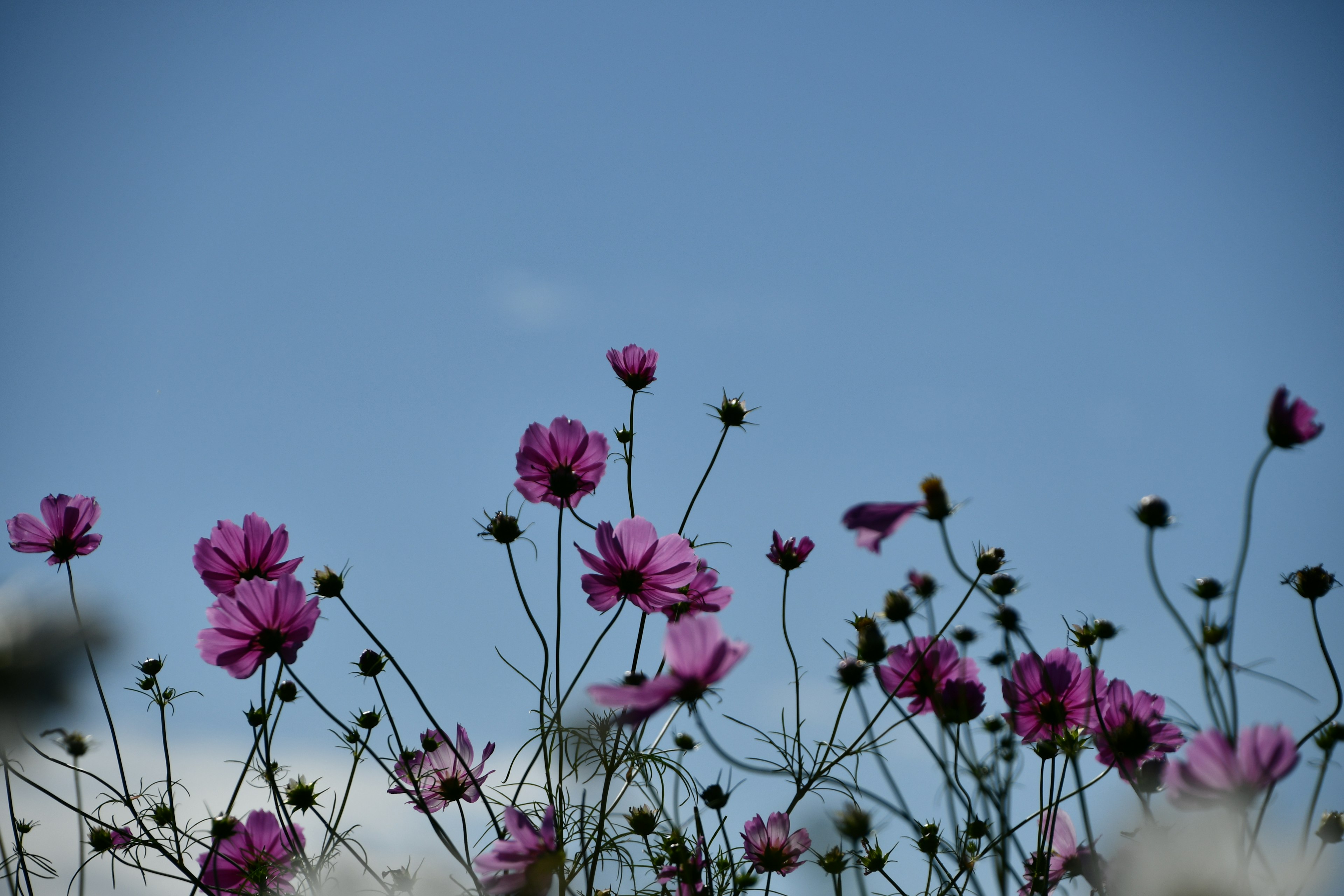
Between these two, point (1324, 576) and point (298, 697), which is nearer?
point (1324, 576)

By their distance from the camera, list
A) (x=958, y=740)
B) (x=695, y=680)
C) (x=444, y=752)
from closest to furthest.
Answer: (x=695, y=680), (x=958, y=740), (x=444, y=752)

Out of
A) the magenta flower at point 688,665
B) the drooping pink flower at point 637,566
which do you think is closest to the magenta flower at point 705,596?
the drooping pink flower at point 637,566

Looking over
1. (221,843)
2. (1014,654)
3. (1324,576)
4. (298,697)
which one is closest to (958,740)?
(1014,654)

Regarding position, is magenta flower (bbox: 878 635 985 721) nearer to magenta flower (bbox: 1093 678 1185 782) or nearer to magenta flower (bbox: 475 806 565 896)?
magenta flower (bbox: 1093 678 1185 782)

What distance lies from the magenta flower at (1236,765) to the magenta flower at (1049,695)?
353mm

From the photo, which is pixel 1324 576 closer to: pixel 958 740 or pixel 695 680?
pixel 958 740

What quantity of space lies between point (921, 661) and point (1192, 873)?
33cm

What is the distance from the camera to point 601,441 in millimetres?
1153

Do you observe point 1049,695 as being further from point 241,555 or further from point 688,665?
point 241,555

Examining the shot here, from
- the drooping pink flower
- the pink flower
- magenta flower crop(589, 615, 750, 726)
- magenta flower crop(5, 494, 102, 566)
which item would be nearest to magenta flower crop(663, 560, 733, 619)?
the drooping pink flower

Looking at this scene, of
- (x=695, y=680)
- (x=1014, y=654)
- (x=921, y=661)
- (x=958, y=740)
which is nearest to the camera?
(x=695, y=680)

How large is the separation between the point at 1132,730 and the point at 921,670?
0.67 feet

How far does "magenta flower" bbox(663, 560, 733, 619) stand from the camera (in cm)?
111

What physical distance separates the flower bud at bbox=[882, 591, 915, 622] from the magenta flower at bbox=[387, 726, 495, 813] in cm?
56
